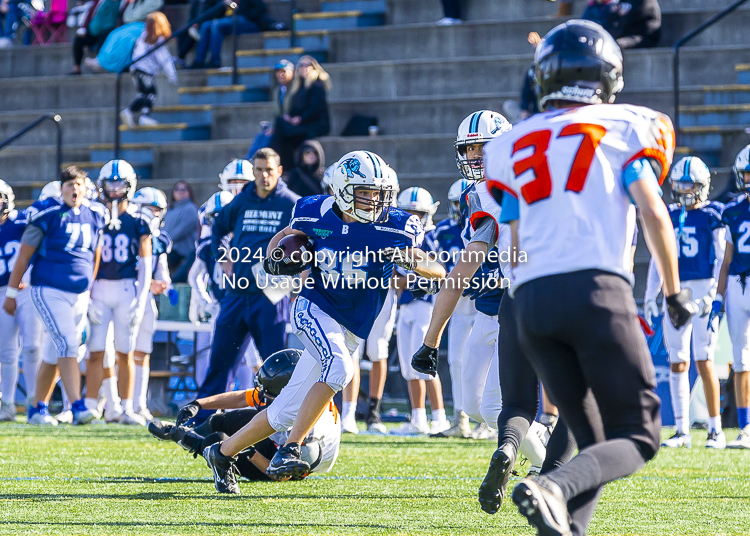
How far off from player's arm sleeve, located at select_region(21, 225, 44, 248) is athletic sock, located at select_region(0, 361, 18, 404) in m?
1.34

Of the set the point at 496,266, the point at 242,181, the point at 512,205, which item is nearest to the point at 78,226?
the point at 242,181

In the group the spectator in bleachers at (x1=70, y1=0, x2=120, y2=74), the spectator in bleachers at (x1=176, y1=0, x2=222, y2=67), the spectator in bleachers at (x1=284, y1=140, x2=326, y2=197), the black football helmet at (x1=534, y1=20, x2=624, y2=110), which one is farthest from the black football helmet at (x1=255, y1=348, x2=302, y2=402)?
the spectator in bleachers at (x1=70, y1=0, x2=120, y2=74)

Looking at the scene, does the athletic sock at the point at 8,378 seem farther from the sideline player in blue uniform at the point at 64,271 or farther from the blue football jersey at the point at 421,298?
the blue football jersey at the point at 421,298

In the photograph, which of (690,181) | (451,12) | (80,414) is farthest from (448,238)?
(451,12)

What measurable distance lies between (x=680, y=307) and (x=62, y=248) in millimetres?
6952

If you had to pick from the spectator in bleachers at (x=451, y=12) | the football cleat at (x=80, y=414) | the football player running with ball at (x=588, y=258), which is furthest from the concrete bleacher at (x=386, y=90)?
the football player running with ball at (x=588, y=258)

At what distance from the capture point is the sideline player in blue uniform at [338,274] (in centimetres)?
529

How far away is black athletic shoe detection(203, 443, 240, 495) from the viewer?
543cm

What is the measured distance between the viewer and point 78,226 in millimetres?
9461

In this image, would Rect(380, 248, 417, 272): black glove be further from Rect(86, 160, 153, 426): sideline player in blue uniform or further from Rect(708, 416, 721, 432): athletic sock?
Rect(86, 160, 153, 426): sideline player in blue uniform

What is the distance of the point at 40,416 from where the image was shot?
9555mm

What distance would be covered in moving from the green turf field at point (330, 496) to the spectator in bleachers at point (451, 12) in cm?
795

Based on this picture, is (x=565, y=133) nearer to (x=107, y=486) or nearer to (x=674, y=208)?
(x=107, y=486)

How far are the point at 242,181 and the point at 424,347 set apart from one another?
5.61m
